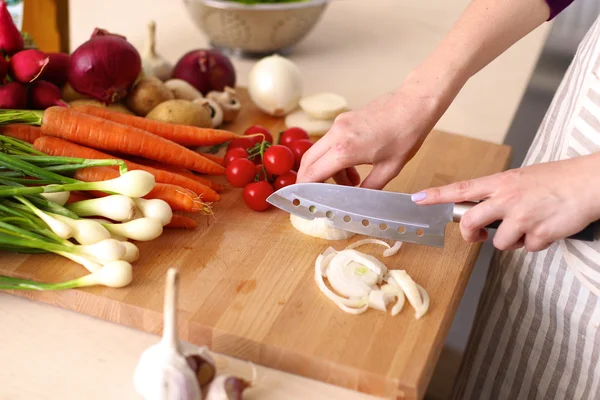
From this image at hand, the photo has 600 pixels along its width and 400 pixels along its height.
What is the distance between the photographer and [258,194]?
1313mm

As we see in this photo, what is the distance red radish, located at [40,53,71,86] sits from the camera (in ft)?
4.93

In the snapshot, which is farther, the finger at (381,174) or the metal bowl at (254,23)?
the metal bowl at (254,23)

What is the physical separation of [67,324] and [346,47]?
132 centimetres

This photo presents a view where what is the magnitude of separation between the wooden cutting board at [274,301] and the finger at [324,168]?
11 centimetres

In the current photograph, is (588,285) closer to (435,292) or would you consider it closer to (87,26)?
(435,292)

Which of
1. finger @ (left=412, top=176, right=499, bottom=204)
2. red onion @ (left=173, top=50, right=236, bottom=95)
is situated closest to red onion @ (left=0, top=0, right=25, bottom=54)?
red onion @ (left=173, top=50, right=236, bottom=95)

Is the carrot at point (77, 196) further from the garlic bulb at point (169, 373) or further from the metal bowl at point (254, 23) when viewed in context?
the metal bowl at point (254, 23)

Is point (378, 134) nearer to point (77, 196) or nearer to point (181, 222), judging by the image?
point (181, 222)

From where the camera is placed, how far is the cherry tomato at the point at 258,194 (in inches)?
51.8

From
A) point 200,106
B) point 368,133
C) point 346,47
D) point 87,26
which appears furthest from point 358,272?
point 87,26

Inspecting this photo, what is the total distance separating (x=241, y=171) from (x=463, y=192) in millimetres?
465

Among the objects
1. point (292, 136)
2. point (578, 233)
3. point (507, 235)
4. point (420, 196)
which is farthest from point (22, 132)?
point (578, 233)

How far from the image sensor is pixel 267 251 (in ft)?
4.00

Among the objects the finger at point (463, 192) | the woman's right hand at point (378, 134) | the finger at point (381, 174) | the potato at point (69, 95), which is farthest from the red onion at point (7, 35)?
the finger at point (463, 192)
